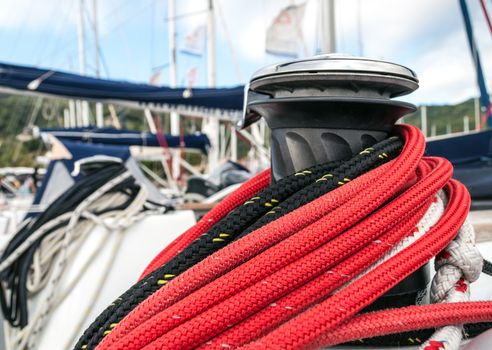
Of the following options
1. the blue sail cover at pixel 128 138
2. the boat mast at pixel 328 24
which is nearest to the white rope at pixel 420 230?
the boat mast at pixel 328 24

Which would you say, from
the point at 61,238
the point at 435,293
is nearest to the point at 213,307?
the point at 435,293

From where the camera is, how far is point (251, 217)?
21.6 inches

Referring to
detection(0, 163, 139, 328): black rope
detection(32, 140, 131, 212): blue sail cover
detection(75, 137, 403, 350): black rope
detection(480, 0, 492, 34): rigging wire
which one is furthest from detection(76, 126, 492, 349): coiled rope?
detection(480, 0, 492, 34): rigging wire

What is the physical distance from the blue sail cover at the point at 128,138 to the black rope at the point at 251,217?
656 centimetres

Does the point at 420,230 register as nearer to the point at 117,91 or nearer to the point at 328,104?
the point at 328,104

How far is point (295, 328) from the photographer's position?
1.44 feet

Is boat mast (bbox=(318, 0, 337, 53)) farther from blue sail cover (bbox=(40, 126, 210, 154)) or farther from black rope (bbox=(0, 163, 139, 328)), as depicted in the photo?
blue sail cover (bbox=(40, 126, 210, 154))

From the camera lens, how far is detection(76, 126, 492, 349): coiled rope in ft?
1.49

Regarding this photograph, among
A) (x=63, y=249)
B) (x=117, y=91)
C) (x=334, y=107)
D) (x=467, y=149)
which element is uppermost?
(x=117, y=91)

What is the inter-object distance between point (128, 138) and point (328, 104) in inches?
273

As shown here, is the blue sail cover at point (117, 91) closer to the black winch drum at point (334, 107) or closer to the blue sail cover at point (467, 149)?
the blue sail cover at point (467, 149)

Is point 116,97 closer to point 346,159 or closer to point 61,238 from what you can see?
point 61,238

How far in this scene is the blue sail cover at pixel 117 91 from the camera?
378 centimetres

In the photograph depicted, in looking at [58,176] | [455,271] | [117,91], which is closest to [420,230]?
[455,271]
